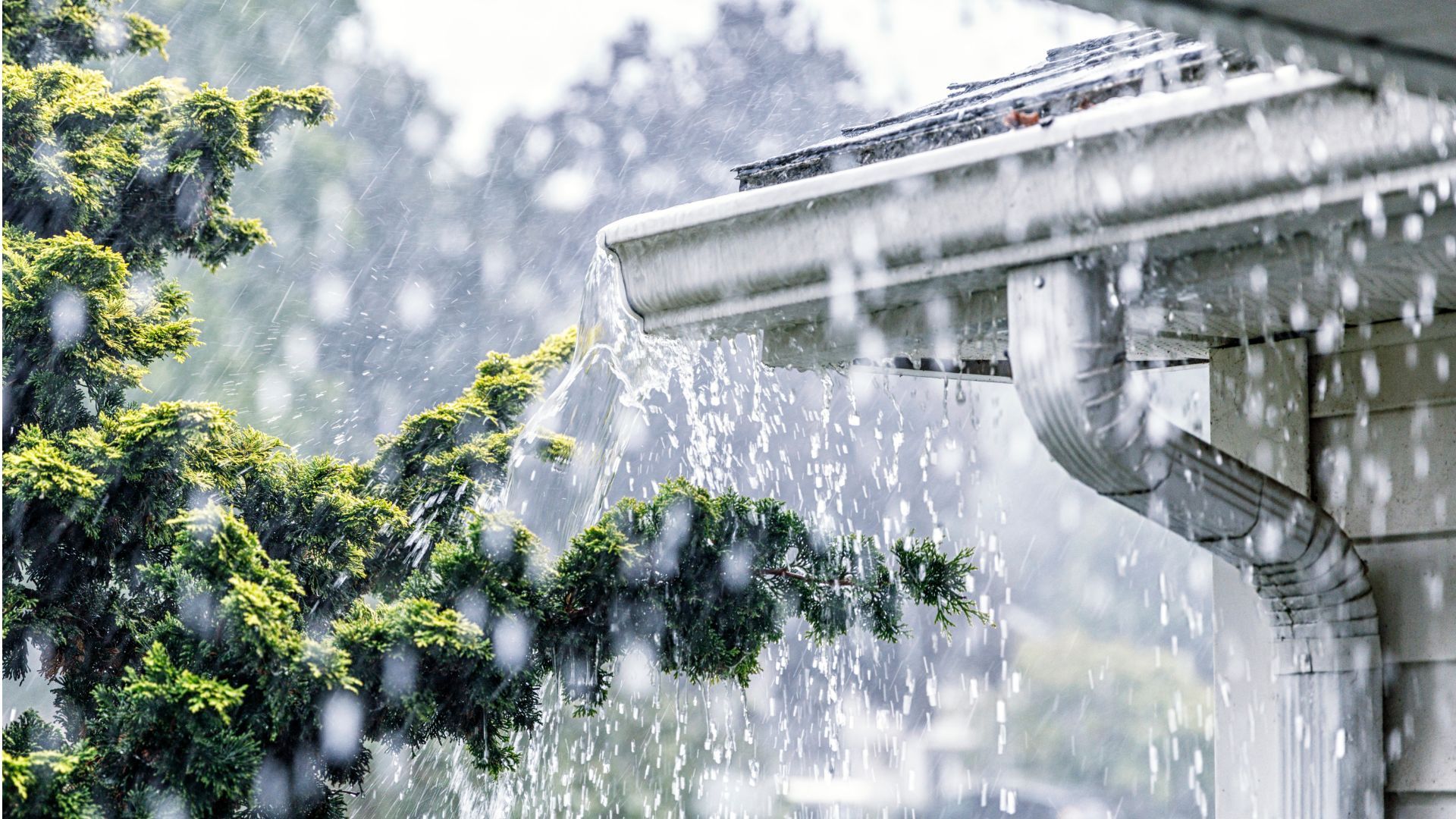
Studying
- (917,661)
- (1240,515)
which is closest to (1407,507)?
(1240,515)

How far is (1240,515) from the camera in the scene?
202 centimetres

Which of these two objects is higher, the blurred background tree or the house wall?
the blurred background tree

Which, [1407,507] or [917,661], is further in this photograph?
[917,661]

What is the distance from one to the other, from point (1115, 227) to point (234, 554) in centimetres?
218

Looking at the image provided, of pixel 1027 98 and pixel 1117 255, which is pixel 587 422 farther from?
pixel 1117 255

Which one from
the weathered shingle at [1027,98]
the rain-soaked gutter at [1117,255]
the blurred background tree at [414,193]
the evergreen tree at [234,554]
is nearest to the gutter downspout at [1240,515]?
the rain-soaked gutter at [1117,255]

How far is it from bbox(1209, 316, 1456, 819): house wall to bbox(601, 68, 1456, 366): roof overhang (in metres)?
0.10

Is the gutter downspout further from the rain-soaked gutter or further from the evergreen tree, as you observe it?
the evergreen tree

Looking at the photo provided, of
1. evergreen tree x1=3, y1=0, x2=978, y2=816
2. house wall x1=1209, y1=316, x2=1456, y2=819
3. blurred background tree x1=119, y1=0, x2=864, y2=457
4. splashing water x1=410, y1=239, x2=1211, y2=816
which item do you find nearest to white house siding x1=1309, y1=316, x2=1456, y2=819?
house wall x1=1209, y1=316, x2=1456, y2=819

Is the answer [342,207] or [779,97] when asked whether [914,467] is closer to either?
[779,97]

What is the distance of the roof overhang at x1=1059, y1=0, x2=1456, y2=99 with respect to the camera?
3.51ft

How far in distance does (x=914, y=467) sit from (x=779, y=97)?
3.39 metres

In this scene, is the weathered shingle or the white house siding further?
the white house siding

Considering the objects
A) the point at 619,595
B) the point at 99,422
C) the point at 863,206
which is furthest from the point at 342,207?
the point at 863,206
